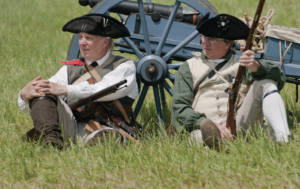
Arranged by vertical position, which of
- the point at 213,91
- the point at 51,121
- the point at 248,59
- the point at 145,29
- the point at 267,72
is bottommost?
the point at 51,121

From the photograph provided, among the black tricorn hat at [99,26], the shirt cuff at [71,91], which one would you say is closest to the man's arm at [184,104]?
the black tricorn hat at [99,26]

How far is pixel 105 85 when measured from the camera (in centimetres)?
337

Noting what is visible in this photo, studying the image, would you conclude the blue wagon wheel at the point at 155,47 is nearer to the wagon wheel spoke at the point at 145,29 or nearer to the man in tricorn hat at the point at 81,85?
the wagon wheel spoke at the point at 145,29

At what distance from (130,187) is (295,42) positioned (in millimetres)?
2204

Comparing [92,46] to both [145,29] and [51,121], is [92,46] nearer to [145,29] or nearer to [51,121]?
[145,29]

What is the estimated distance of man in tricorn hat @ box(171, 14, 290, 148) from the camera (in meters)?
2.99

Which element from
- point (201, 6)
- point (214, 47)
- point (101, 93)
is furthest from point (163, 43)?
point (101, 93)

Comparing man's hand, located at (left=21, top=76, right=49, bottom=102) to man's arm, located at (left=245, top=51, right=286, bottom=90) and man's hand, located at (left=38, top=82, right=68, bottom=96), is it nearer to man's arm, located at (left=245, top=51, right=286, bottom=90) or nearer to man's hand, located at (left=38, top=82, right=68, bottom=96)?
man's hand, located at (left=38, top=82, right=68, bottom=96)

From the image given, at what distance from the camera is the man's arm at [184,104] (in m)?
3.22

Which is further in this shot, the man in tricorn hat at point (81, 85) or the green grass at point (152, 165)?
the man in tricorn hat at point (81, 85)

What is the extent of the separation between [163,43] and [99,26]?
30.3 inches

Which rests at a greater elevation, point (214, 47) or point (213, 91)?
point (214, 47)

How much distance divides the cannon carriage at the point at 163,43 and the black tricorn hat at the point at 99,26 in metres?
0.41

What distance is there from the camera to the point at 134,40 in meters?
4.10
